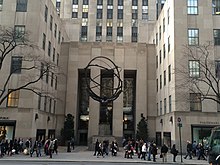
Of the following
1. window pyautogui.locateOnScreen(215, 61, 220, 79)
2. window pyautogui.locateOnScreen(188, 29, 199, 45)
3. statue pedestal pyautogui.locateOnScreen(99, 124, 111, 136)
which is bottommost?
statue pedestal pyautogui.locateOnScreen(99, 124, 111, 136)

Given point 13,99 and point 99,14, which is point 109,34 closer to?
point 99,14

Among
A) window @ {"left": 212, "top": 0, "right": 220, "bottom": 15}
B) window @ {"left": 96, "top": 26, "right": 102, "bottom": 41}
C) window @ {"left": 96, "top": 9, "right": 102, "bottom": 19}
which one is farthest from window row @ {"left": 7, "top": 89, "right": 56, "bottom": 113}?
window @ {"left": 96, "top": 9, "right": 102, "bottom": 19}

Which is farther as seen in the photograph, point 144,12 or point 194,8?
point 144,12

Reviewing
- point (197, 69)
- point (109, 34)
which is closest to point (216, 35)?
point (197, 69)

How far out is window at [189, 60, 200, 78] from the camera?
118ft

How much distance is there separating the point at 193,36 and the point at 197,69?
473cm

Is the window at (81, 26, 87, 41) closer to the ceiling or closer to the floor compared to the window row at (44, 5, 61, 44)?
closer to the ceiling

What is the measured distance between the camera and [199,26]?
121ft

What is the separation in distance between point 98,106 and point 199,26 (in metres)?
23.1

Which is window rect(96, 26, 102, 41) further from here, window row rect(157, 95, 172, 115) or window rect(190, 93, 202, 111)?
window rect(190, 93, 202, 111)

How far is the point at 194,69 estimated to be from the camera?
36156 mm

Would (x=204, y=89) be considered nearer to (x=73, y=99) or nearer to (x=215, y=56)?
(x=215, y=56)

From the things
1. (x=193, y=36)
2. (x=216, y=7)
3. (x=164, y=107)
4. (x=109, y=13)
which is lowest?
(x=164, y=107)

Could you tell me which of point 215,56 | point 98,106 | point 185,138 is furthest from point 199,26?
point 98,106
